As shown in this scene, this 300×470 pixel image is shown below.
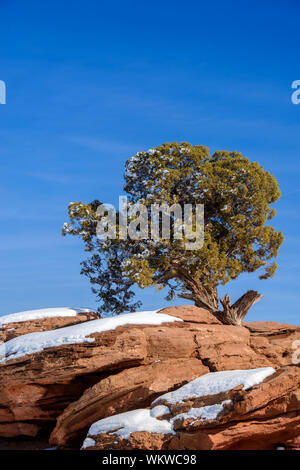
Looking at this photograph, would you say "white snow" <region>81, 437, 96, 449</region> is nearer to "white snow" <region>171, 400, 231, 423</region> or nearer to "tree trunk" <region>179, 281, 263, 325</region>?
"white snow" <region>171, 400, 231, 423</region>

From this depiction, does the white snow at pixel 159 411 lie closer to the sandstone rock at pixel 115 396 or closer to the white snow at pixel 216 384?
the white snow at pixel 216 384

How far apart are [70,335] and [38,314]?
16.2ft

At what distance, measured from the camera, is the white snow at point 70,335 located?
19734 mm

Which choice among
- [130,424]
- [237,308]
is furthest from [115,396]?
[237,308]

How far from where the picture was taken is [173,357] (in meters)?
19.5

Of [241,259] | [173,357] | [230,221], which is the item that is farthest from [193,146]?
[173,357]

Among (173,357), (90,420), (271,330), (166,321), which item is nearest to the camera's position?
(90,420)

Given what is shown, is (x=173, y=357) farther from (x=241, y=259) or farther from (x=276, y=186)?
(x=276, y=186)

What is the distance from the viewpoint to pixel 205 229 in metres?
31.2

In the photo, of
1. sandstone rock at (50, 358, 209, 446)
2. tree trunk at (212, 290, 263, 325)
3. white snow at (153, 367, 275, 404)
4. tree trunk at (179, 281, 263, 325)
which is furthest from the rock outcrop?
tree trunk at (179, 281, 263, 325)

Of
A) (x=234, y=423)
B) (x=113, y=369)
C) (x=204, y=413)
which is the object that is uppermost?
(x=113, y=369)

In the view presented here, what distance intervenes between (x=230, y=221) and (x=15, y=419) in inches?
700

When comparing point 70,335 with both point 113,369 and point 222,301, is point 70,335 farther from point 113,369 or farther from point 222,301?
point 222,301

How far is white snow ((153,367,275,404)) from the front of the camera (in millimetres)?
15734
